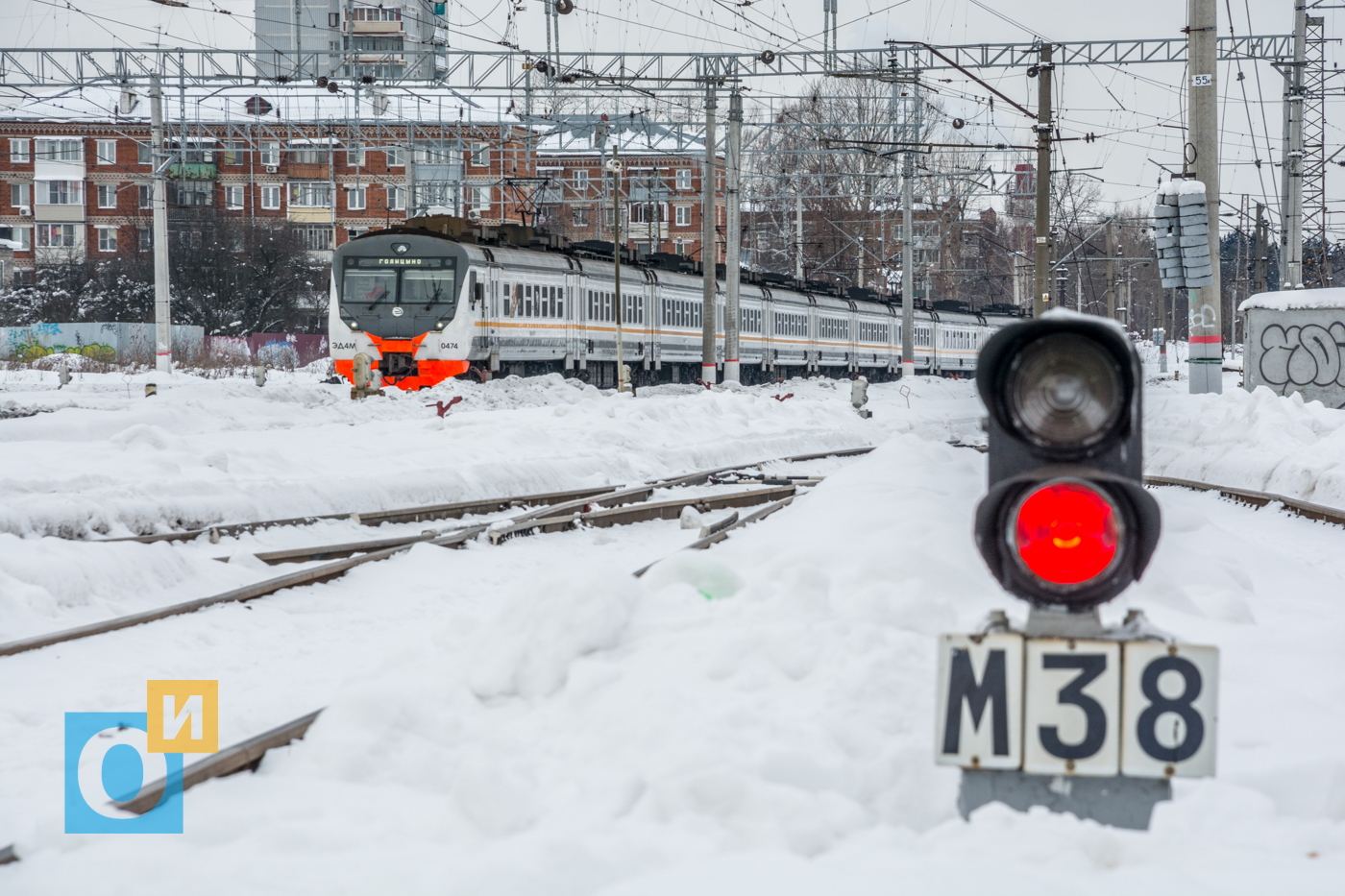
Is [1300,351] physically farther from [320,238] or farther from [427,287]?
[320,238]


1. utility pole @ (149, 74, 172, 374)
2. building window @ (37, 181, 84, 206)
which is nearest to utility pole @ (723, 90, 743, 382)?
utility pole @ (149, 74, 172, 374)

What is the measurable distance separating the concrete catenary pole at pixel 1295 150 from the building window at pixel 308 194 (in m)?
64.7

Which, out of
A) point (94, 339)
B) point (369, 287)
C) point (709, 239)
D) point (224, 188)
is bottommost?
point (94, 339)

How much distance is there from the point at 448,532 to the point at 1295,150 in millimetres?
26411

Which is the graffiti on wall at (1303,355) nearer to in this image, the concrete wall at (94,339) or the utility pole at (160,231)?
the utility pole at (160,231)

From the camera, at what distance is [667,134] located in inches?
1438

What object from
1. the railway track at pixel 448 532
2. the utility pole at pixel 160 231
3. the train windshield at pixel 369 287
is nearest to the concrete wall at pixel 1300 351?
the railway track at pixel 448 532

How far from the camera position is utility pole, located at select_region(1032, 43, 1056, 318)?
28750 millimetres

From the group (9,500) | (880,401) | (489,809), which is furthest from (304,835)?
(880,401)

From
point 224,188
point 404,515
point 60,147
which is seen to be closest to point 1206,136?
point 404,515

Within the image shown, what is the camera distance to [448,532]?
452 inches

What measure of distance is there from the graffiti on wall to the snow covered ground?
51.5 feet

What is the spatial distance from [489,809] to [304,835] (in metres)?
0.48

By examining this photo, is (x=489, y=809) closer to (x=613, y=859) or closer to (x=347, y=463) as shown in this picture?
(x=613, y=859)
